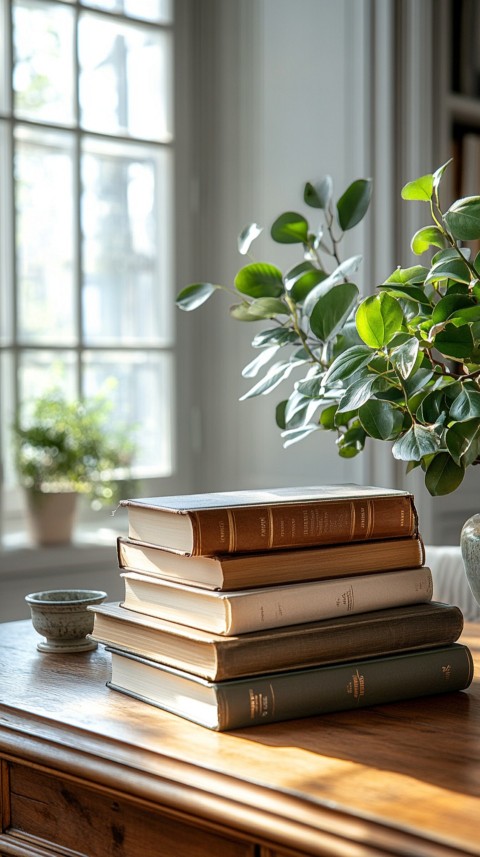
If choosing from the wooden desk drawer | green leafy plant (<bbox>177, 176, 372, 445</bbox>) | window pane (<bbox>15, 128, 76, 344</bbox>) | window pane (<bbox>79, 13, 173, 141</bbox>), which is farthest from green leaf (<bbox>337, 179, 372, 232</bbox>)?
window pane (<bbox>79, 13, 173, 141</bbox>)

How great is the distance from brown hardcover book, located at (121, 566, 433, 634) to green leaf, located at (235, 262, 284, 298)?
0.39 metres

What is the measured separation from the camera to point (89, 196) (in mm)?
2648

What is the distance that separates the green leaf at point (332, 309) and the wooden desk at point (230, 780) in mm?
389

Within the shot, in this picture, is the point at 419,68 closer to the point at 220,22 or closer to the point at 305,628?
the point at 220,22

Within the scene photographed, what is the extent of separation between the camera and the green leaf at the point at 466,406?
3.23ft

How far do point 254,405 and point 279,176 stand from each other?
1.92ft

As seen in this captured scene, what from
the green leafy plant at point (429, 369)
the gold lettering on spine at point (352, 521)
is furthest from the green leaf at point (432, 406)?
the gold lettering on spine at point (352, 521)

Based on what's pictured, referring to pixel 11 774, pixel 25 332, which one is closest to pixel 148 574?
pixel 11 774

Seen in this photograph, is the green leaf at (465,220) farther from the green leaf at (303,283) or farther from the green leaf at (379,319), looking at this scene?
the green leaf at (303,283)

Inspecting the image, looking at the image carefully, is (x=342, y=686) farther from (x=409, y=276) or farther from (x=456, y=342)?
(x=409, y=276)

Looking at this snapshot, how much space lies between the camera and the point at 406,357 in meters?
0.99

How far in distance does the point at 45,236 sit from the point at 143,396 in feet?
1.54

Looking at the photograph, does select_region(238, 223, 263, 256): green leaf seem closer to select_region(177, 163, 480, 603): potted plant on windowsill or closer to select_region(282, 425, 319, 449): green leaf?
select_region(177, 163, 480, 603): potted plant on windowsill

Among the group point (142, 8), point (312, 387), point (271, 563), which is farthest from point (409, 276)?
point (142, 8)
